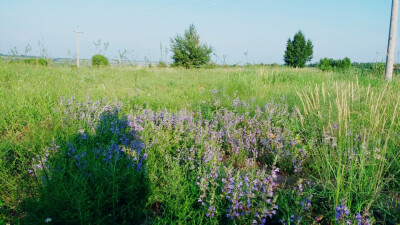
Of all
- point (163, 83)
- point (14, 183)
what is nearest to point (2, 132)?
point (14, 183)

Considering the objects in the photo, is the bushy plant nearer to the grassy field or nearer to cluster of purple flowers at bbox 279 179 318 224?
the grassy field

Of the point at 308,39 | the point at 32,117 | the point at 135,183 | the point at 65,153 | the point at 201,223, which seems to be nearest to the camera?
the point at 201,223

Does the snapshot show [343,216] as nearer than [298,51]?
Yes

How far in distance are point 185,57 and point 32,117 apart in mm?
30850

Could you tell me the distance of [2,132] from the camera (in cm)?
331

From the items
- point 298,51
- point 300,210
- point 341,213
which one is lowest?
point 300,210

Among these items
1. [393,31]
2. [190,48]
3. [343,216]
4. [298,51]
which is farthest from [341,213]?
[298,51]

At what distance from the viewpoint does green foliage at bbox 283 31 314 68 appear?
4850 cm

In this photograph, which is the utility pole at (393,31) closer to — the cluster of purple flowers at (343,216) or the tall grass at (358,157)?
the tall grass at (358,157)

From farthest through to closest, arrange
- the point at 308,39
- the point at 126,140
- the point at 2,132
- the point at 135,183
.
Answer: the point at 308,39
the point at 2,132
the point at 126,140
the point at 135,183

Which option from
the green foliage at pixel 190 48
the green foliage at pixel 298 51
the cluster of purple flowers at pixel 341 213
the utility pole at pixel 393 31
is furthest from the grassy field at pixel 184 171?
the green foliage at pixel 298 51

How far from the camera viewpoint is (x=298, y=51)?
4822 cm

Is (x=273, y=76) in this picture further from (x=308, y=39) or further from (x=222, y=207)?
(x=308, y=39)

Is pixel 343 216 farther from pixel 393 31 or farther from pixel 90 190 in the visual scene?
pixel 393 31
